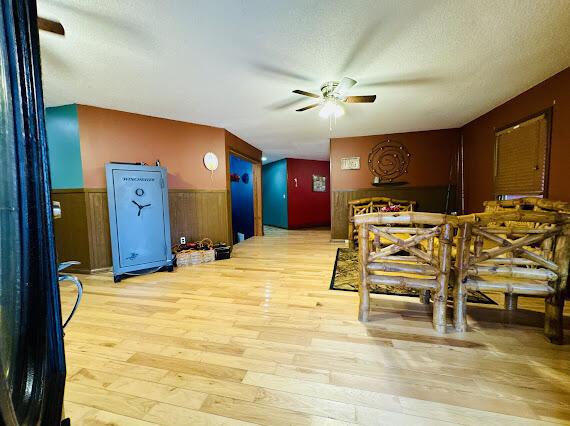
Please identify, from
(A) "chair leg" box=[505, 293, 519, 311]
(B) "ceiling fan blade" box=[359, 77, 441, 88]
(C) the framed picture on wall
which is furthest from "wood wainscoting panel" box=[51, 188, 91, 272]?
(C) the framed picture on wall

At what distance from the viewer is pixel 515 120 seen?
317 centimetres

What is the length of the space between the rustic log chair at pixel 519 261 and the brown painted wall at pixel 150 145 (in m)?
3.73

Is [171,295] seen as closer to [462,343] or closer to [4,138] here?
[4,138]

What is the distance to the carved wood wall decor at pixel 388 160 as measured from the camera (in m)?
5.03

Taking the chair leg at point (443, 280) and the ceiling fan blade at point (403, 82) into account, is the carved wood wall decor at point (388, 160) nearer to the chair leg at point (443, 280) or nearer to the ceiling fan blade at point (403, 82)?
the ceiling fan blade at point (403, 82)

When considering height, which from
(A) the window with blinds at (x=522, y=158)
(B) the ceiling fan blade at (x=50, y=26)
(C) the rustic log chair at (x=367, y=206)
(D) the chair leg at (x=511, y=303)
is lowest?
(D) the chair leg at (x=511, y=303)

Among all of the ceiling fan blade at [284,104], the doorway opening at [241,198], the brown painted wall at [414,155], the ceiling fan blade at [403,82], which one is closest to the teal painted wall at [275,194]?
the doorway opening at [241,198]

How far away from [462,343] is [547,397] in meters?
0.46

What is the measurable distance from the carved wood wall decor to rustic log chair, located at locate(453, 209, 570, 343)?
3517 mm

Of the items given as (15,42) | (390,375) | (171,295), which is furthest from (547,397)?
(171,295)

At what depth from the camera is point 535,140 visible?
9.34 ft

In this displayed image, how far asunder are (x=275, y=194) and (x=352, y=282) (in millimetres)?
5803

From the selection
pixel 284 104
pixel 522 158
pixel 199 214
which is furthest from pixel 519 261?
pixel 199 214

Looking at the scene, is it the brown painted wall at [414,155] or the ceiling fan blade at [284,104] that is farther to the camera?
the brown painted wall at [414,155]
